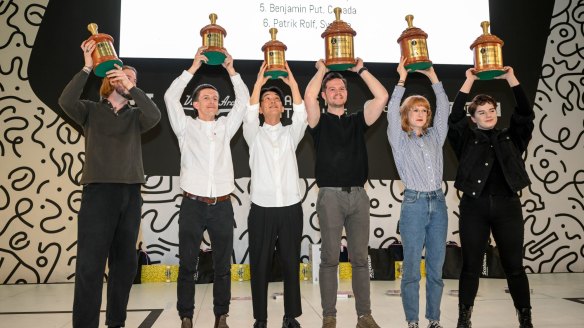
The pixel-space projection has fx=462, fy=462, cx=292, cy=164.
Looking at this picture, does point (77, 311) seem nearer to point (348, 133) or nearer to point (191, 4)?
point (348, 133)

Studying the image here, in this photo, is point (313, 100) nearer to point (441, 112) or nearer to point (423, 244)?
point (441, 112)

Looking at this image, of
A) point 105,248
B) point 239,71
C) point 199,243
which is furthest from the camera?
point 239,71

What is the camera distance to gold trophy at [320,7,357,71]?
2688 millimetres

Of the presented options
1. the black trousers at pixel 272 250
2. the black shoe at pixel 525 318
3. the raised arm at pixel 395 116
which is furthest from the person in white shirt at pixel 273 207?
the black shoe at pixel 525 318

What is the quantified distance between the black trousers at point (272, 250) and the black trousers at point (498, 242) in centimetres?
92

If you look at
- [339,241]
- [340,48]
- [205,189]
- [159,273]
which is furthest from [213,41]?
[159,273]

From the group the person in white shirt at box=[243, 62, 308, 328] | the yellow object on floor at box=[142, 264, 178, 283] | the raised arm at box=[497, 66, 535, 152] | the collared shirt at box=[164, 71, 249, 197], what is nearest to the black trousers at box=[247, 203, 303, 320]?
the person in white shirt at box=[243, 62, 308, 328]

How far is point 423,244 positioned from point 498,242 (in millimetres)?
417

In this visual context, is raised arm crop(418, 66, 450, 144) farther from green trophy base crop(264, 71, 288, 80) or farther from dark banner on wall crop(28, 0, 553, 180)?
dark banner on wall crop(28, 0, 553, 180)

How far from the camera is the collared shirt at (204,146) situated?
8.66 feet

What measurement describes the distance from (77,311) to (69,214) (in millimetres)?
2759

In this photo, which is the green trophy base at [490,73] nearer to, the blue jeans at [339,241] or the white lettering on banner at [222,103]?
the blue jeans at [339,241]

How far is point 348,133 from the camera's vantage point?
2658 mm

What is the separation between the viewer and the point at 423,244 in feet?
8.26
